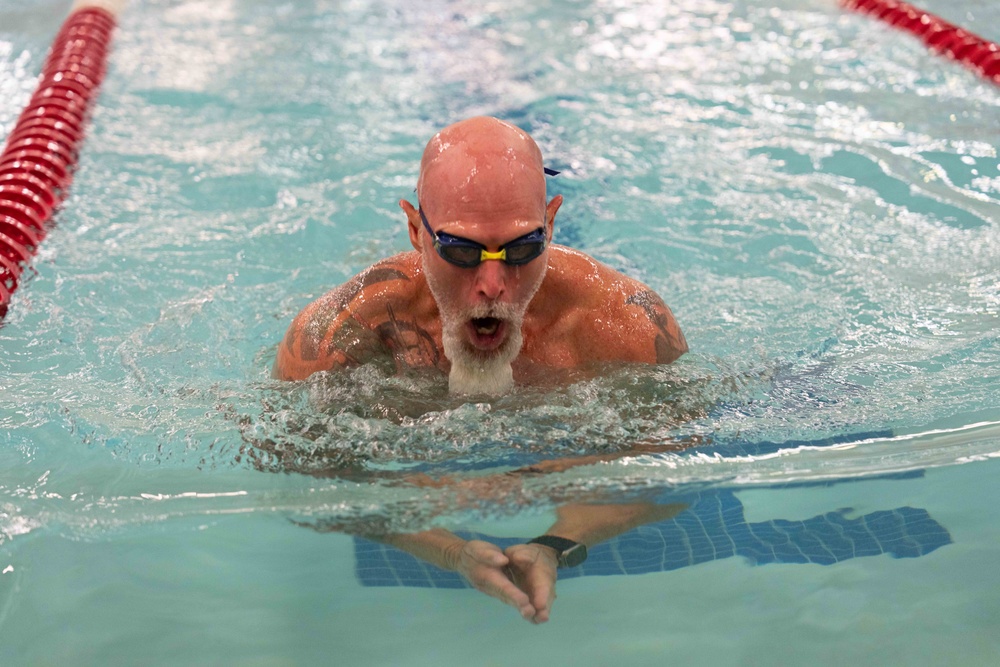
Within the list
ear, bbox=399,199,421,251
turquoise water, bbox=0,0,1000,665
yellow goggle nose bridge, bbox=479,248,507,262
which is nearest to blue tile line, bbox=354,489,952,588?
turquoise water, bbox=0,0,1000,665

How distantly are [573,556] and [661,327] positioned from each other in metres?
0.77

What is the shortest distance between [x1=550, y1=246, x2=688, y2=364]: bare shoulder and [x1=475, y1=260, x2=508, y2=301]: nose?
0.46 meters

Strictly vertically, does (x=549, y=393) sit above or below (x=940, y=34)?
below

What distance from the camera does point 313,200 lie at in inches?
164

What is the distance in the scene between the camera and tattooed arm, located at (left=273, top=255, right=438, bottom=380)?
2604 mm

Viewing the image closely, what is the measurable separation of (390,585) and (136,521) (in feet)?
1.94

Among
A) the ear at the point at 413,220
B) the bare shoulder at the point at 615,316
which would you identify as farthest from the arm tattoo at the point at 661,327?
the ear at the point at 413,220

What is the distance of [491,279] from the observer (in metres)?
2.25

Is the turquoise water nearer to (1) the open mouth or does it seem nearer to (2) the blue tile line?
(2) the blue tile line

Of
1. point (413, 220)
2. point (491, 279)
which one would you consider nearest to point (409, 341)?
point (413, 220)

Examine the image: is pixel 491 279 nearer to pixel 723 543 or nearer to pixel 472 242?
pixel 472 242

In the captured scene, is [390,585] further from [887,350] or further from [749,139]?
[749,139]

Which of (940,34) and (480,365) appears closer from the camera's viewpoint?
(480,365)

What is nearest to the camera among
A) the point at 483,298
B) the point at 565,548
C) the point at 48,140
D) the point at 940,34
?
the point at 565,548
